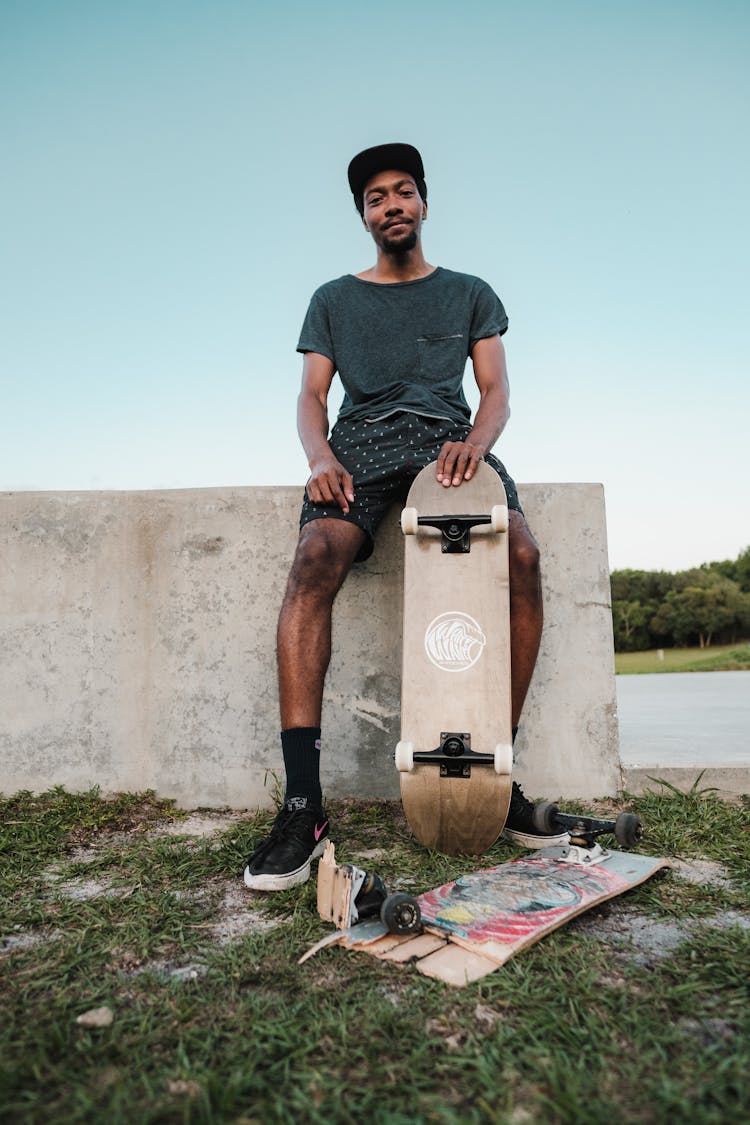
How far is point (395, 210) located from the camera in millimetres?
2699

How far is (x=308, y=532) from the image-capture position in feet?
7.52

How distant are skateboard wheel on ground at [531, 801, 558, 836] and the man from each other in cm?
4

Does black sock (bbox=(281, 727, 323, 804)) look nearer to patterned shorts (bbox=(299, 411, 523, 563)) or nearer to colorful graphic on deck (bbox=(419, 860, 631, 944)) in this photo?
colorful graphic on deck (bbox=(419, 860, 631, 944))

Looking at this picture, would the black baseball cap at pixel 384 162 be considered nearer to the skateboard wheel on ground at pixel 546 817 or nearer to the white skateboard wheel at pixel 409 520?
the white skateboard wheel at pixel 409 520

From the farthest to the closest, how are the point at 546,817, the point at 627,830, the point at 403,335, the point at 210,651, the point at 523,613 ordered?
the point at 210,651
the point at 403,335
the point at 523,613
the point at 546,817
the point at 627,830

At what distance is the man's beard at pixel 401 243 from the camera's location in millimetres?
2709

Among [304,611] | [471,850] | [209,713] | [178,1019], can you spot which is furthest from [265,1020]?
[209,713]

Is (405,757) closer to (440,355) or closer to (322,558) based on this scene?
(322,558)

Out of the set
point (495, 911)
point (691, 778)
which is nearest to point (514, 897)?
point (495, 911)

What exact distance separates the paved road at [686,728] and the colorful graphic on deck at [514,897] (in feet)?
3.48

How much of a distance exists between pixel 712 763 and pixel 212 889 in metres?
1.96

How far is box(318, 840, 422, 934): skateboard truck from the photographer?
4.77 feet

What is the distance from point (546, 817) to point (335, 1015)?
3.49 ft

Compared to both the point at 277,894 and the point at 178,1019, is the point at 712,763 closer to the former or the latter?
the point at 277,894
